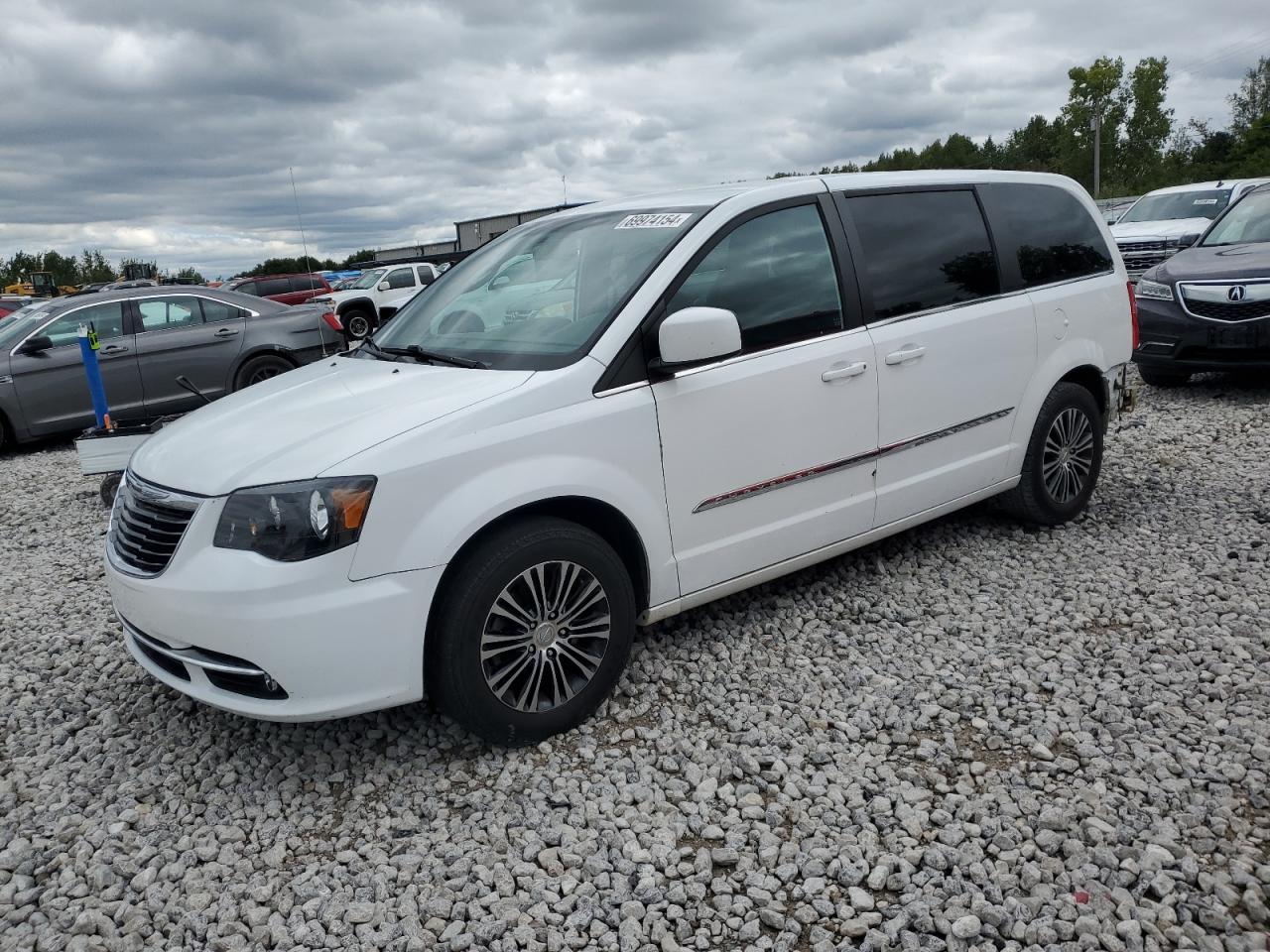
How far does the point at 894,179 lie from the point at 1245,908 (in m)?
3.20

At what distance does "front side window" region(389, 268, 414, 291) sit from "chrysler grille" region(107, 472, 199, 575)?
72.7 ft

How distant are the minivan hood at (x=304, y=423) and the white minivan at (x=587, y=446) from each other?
1 cm

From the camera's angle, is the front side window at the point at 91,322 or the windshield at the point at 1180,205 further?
the windshield at the point at 1180,205

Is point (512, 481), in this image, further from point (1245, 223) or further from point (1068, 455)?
point (1245, 223)

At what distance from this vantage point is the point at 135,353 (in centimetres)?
975

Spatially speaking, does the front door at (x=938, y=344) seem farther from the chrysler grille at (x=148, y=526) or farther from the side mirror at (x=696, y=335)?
the chrysler grille at (x=148, y=526)

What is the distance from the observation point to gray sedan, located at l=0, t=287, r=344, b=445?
31.6 ft

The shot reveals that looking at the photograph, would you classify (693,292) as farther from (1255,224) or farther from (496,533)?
(1255,224)

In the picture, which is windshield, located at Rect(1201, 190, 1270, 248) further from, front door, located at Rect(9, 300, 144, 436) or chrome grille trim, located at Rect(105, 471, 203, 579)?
front door, located at Rect(9, 300, 144, 436)

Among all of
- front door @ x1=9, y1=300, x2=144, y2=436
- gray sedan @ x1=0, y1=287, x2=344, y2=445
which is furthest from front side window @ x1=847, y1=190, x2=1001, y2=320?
front door @ x1=9, y1=300, x2=144, y2=436

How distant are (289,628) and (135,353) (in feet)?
26.9

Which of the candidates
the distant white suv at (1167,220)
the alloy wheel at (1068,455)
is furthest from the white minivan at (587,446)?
the distant white suv at (1167,220)

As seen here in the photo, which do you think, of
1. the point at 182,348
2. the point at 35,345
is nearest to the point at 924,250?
the point at 182,348

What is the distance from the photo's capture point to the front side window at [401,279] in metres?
24.7
